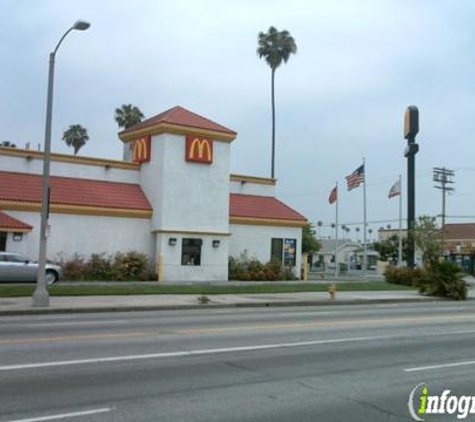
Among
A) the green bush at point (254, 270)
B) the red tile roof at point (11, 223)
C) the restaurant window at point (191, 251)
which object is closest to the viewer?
the red tile roof at point (11, 223)

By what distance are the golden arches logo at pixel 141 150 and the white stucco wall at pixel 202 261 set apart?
15.7 feet

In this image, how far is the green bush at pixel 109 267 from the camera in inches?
1272

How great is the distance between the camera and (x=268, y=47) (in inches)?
2472

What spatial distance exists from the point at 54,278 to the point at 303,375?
71.6ft

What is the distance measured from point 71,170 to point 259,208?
12.1 meters

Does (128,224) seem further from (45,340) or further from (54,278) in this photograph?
(45,340)

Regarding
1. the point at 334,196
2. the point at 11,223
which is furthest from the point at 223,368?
the point at 334,196

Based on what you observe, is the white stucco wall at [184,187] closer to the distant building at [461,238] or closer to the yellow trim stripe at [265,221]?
the yellow trim stripe at [265,221]

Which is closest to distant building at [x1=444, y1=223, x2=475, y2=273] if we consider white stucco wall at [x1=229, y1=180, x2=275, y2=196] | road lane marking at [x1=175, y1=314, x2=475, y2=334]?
white stucco wall at [x1=229, y1=180, x2=275, y2=196]

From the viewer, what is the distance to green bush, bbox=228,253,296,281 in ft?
125

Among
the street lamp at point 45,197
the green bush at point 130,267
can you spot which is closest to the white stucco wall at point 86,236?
the green bush at point 130,267

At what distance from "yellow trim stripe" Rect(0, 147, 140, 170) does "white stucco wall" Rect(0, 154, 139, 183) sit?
0.16m

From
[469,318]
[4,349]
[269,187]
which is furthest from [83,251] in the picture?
[4,349]

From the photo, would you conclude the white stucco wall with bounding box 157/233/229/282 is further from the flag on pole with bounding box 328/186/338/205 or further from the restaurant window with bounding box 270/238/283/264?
the flag on pole with bounding box 328/186/338/205
